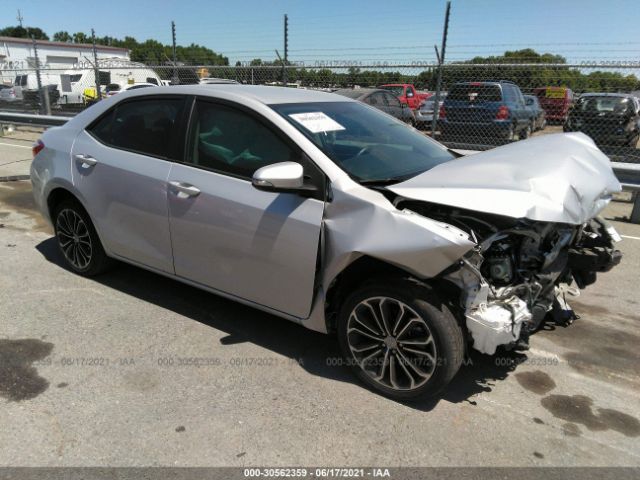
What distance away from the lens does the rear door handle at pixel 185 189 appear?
131 inches

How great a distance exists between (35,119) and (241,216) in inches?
443

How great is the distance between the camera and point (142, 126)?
150 inches

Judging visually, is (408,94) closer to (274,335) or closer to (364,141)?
(364,141)

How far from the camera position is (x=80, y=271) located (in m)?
4.50

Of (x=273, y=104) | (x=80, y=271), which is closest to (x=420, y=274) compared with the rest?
(x=273, y=104)

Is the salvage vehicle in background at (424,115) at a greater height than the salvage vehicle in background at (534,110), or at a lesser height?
lesser

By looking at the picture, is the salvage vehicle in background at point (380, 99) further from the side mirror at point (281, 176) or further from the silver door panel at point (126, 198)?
the side mirror at point (281, 176)

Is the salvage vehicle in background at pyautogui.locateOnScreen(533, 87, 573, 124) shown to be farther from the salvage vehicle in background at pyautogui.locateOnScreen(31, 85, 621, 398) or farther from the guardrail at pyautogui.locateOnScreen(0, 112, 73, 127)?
the guardrail at pyautogui.locateOnScreen(0, 112, 73, 127)

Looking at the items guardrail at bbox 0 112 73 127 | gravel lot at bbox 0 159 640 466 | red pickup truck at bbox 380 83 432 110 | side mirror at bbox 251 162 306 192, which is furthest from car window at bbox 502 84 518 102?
guardrail at bbox 0 112 73 127

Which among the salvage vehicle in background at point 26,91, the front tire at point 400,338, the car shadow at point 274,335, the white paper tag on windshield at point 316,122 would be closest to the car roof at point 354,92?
the car shadow at point 274,335

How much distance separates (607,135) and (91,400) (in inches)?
439

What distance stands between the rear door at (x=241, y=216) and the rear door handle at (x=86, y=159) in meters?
0.93

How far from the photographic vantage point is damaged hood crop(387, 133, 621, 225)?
2.55m

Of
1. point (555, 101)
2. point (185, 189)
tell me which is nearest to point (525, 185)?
point (185, 189)
